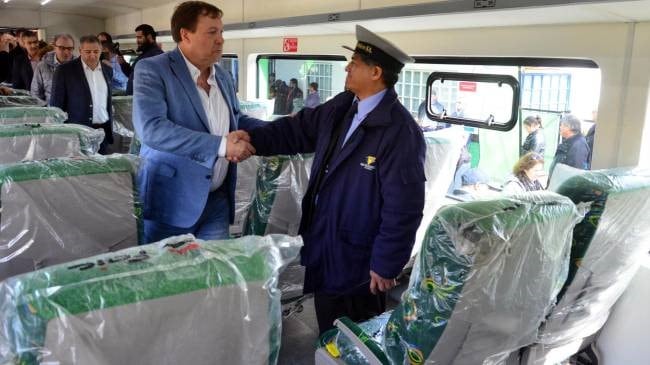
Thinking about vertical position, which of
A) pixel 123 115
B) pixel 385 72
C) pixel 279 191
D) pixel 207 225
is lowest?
pixel 207 225

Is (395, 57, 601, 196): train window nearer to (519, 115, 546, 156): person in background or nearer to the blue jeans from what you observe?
(519, 115, 546, 156): person in background

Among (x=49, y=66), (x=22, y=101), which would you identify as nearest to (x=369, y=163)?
(x=49, y=66)

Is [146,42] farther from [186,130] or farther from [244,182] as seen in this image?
[186,130]

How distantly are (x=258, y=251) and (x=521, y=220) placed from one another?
2.70 feet

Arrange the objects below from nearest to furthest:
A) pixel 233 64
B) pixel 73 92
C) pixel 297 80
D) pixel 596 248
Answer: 1. pixel 596 248
2. pixel 73 92
3. pixel 297 80
4. pixel 233 64

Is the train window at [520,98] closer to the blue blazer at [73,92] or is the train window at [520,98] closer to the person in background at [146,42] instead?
the person in background at [146,42]

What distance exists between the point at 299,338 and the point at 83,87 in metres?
3.05

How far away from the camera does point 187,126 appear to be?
2344 millimetres

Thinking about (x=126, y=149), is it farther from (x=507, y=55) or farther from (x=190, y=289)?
(x=190, y=289)

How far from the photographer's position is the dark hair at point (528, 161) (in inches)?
132

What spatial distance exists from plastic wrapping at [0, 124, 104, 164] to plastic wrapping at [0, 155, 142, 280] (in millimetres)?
860

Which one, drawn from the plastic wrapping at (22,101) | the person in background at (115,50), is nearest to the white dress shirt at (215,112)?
the plastic wrapping at (22,101)

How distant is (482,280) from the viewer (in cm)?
155

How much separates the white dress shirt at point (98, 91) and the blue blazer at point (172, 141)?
2750 mm
